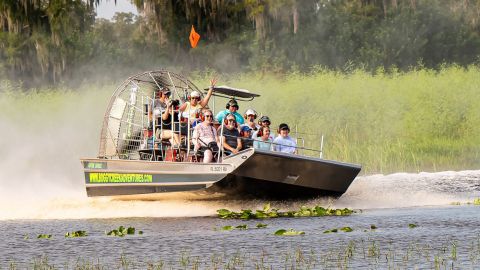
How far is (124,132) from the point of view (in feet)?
80.7

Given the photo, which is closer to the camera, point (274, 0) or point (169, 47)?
point (274, 0)

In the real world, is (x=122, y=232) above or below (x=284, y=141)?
below

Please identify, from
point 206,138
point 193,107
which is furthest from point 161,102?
point 206,138

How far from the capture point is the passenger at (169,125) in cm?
2270

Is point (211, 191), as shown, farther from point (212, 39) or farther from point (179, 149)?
point (212, 39)

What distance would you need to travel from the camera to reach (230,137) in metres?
22.3

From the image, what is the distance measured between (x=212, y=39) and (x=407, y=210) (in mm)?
28389

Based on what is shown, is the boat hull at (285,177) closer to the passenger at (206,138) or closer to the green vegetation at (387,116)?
the passenger at (206,138)

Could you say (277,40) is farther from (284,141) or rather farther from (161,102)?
(284,141)

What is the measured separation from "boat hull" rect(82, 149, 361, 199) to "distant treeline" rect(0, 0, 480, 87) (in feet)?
77.4

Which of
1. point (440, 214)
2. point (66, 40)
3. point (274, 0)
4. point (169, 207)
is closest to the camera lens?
point (440, 214)

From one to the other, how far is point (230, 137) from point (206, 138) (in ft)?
1.64

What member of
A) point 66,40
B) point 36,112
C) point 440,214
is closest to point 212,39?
point 66,40

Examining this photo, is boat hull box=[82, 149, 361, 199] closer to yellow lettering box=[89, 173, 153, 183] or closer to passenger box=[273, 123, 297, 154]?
yellow lettering box=[89, 173, 153, 183]
